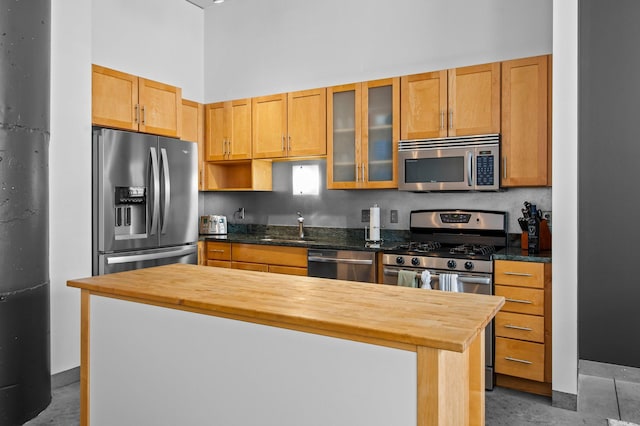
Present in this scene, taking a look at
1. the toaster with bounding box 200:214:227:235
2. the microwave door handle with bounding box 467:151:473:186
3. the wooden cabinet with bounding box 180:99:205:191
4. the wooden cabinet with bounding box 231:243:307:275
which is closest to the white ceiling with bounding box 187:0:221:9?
the wooden cabinet with bounding box 180:99:205:191

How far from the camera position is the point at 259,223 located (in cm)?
518

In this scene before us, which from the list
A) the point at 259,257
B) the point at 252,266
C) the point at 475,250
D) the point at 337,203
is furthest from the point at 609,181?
the point at 252,266

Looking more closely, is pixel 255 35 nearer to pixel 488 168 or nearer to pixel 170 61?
pixel 170 61

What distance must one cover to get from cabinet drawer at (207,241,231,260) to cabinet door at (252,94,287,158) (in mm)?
978

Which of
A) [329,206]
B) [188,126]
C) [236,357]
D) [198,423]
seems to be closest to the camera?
[236,357]

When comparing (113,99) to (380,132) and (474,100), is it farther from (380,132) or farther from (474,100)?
(474,100)

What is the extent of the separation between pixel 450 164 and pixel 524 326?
1.33m

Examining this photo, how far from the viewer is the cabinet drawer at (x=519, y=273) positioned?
3066mm

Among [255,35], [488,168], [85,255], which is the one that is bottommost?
[85,255]

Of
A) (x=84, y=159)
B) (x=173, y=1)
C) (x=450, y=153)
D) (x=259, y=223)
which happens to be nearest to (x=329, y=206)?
(x=259, y=223)

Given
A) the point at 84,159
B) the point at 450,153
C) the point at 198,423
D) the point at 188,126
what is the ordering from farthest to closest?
the point at 188,126
the point at 450,153
the point at 84,159
the point at 198,423

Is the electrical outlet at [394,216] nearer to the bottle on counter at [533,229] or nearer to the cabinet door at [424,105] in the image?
the cabinet door at [424,105]

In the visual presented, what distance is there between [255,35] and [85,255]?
9.63ft

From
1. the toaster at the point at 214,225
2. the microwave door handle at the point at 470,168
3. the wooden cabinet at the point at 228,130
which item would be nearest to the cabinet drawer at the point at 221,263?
the toaster at the point at 214,225
